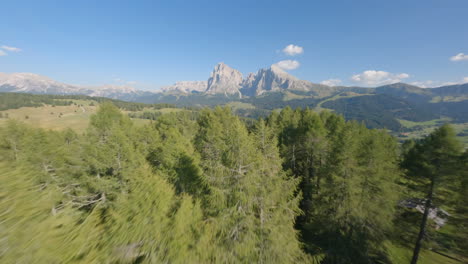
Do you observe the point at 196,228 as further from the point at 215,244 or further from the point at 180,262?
the point at 180,262

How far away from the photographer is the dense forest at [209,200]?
3520mm

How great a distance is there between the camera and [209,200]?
36.0 ft

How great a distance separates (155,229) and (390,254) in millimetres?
28453

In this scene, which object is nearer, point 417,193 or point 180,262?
point 180,262

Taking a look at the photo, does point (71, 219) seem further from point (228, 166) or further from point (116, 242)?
point (228, 166)

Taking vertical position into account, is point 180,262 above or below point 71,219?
below

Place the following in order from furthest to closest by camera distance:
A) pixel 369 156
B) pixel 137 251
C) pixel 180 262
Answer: pixel 369 156
pixel 180 262
pixel 137 251

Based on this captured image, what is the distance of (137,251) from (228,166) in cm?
723

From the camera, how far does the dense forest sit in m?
3.52

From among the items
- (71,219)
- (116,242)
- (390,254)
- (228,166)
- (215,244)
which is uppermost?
(71,219)

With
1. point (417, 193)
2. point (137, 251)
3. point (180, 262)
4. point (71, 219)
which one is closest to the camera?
point (71, 219)

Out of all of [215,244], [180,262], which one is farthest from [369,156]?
[180,262]

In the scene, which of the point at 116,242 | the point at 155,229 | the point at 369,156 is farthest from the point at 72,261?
the point at 369,156

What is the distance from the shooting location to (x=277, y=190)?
10.9 metres
